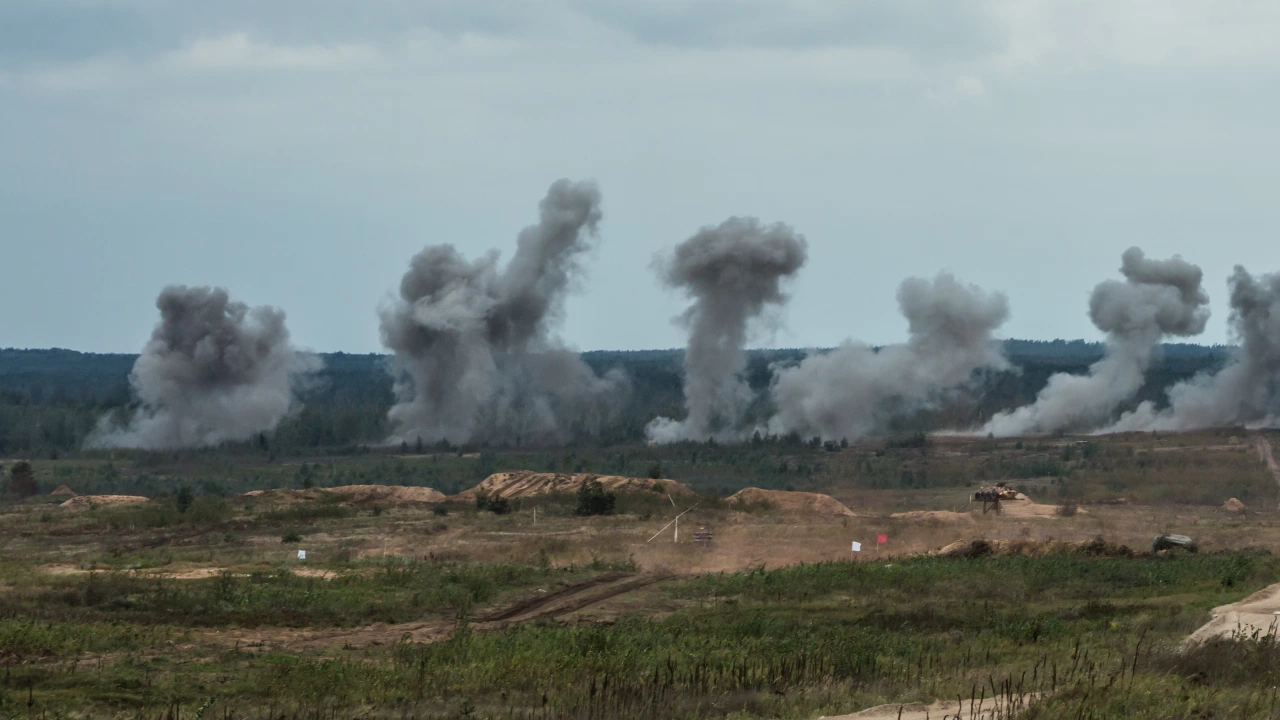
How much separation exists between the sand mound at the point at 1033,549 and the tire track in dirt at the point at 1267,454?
125ft

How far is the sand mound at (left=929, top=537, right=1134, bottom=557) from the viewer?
131 ft

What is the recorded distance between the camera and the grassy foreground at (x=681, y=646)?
17.6 meters

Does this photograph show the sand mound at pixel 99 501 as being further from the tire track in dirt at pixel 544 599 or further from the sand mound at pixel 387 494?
the tire track in dirt at pixel 544 599

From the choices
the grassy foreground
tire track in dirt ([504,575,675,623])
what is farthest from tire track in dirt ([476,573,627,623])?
the grassy foreground

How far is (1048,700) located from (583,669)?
301 inches

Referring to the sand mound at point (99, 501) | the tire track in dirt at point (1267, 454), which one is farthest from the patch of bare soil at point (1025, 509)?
the sand mound at point (99, 501)

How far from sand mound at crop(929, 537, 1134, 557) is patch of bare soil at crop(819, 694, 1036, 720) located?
23.7 m

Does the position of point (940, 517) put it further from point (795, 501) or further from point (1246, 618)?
point (1246, 618)

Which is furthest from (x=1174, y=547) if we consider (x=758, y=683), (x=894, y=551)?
(x=758, y=683)

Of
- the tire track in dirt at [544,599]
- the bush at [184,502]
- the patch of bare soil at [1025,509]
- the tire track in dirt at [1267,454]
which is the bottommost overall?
the tire track in dirt at [544,599]

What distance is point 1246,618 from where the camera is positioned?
2280 centimetres

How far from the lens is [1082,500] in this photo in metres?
70.2

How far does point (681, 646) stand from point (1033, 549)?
2015 centimetres

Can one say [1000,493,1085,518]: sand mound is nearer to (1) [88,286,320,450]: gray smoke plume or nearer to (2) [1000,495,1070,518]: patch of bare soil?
(2) [1000,495,1070,518]: patch of bare soil
